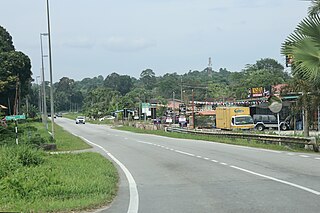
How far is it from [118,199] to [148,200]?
728 mm

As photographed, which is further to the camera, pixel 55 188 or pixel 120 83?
pixel 120 83

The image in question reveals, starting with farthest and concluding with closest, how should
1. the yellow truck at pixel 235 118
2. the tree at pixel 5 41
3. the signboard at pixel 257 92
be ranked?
the tree at pixel 5 41 < the signboard at pixel 257 92 < the yellow truck at pixel 235 118

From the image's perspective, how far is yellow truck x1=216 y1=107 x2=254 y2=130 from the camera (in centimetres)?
4662

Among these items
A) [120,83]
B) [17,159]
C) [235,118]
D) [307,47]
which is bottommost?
[17,159]

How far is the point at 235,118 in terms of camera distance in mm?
46719

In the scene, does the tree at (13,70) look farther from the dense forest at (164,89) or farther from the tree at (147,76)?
the tree at (147,76)

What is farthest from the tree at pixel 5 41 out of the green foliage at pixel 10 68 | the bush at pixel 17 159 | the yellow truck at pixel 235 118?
the bush at pixel 17 159

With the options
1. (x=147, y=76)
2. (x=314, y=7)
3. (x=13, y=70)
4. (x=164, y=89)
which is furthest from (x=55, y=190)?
(x=147, y=76)

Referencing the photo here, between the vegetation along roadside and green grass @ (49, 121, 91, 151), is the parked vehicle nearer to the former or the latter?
green grass @ (49, 121, 91, 151)

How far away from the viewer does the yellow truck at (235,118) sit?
4662cm

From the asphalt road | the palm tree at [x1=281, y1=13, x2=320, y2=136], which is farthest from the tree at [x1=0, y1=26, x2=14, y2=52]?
the palm tree at [x1=281, y1=13, x2=320, y2=136]

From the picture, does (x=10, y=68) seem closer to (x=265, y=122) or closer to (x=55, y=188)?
(x=265, y=122)

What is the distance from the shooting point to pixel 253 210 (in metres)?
8.15

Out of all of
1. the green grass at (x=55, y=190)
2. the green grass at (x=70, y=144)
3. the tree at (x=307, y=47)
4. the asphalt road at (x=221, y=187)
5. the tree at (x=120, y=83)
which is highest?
the tree at (x=120, y=83)
